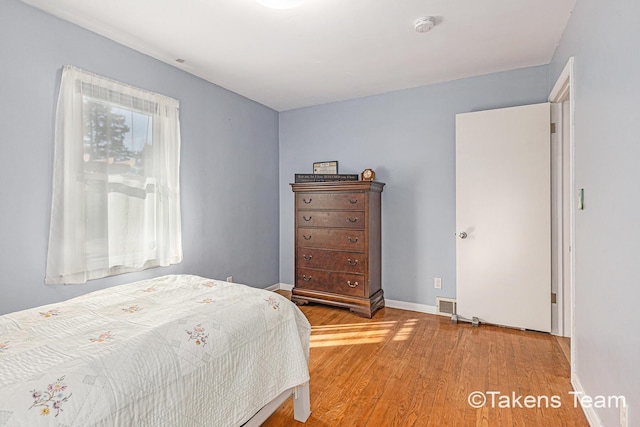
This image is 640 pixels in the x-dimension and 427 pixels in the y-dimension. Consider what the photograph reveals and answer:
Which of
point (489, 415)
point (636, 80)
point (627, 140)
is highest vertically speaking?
point (636, 80)

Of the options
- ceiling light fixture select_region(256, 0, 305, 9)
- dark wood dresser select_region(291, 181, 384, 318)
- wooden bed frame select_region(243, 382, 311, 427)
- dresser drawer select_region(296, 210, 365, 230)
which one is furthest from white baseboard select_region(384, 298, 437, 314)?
ceiling light fixture select_region(256, 0, 305, 9)

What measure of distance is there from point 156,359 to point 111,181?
1.81m

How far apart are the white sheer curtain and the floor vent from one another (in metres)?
2.63

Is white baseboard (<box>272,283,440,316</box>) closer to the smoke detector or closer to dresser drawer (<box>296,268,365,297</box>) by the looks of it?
dresser drawer (<box>296,268,365,297</box>)

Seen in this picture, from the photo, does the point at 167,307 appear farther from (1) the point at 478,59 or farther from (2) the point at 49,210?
(1) the point at 478,59

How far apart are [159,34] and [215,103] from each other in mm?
1007

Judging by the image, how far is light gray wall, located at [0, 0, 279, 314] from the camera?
1.96 metres

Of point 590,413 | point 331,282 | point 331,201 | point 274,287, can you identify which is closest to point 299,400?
point 590,413

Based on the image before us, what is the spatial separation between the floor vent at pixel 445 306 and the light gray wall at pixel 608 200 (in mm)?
1350

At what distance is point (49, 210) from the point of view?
83.2 inches

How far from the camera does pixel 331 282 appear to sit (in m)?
3.61

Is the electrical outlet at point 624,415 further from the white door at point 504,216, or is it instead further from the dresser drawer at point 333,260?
the dresser drawer at point 333,260

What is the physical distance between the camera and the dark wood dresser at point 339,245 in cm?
342

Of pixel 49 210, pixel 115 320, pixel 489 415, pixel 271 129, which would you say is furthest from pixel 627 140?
pixel 271 129
